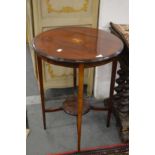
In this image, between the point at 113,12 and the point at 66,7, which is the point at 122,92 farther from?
the point at 66,7

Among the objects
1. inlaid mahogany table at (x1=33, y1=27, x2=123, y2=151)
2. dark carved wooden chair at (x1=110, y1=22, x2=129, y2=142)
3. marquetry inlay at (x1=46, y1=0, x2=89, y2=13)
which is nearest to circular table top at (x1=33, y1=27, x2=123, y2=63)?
inlaid mahogany table at (x1=33, y1=27, x2=123, y2=151)

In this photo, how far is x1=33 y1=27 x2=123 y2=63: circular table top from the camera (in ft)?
4.36

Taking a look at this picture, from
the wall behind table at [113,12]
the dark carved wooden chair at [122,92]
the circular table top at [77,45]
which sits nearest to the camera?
the circular table top at [77,45]

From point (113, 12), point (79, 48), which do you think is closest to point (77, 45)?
point (79, 48)

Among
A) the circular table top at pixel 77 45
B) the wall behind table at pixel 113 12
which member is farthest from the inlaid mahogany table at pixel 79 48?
the wall behind table at pixel 113 12

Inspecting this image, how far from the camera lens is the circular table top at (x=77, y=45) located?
1328 mm

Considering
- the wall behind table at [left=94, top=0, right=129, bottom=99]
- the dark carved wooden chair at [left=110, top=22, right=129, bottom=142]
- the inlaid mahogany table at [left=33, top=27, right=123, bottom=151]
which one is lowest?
the dark carved wooden chair at [left=110, top=22, right=129, bottom=142]

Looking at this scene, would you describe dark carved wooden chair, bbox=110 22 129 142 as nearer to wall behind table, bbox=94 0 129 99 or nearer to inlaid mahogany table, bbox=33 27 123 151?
wall behind table, bbox=94 0 129 99

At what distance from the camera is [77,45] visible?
4.77 feet

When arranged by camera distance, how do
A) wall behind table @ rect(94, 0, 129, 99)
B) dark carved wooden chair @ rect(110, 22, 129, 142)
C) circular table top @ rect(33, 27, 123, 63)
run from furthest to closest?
wall behind table @ rect(94, 0, 129, 99), dark carved wooden chair @ rect(110, 22, 129, 142), circular table top @ rect(33, 27, 123, 63)

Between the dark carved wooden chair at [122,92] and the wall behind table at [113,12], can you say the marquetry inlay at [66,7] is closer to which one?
the wall behind table at [113,12]
